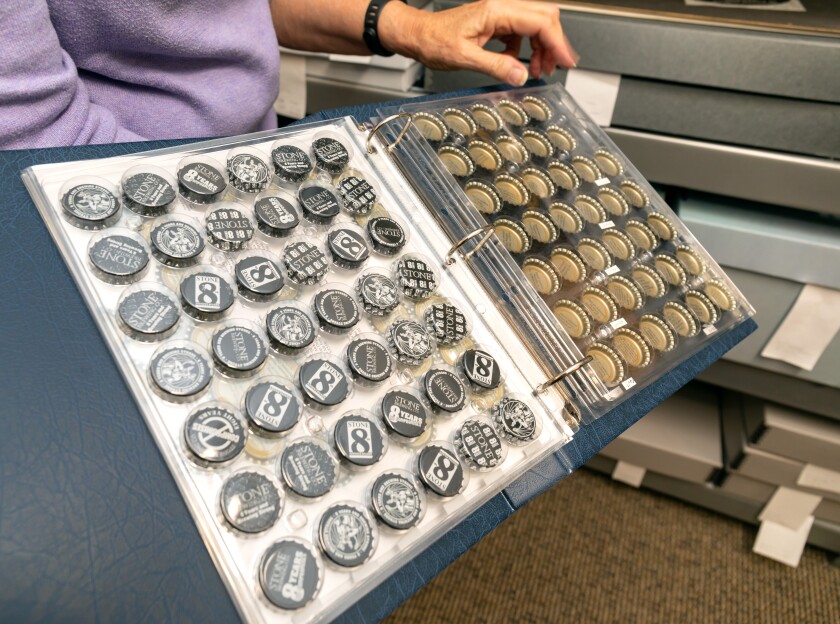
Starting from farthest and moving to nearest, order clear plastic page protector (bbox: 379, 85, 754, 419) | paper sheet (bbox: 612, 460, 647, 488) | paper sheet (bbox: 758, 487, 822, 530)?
paper sheet (bbox: 612, 460, 647, 488)
paper sheet (bbox: 758, 487, 822, 530)
clear plastic page protector (bbox: 379, 85, 754, 419)

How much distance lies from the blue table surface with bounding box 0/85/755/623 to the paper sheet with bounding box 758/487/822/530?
983 millimetres

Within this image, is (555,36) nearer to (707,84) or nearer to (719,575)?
(707,84)

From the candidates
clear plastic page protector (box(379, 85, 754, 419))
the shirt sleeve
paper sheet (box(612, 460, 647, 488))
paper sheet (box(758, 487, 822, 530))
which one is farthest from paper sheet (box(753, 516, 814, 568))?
the shirt sleeve

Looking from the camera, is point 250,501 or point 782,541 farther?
point 782,541

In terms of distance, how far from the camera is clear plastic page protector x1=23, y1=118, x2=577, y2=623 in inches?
11.7

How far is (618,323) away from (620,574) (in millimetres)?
742

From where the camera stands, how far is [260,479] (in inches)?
11.8

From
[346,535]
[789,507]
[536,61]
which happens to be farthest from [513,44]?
[789,507]

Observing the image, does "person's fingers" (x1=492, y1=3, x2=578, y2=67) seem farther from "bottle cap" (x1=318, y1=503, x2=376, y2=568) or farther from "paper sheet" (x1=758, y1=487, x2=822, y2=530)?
"paper sheet" (x1=758, y1=487, x2=822, y2=530)

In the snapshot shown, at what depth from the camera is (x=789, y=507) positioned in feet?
3.49

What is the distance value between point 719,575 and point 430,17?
1069 mm


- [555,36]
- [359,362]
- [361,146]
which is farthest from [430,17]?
[359,362]

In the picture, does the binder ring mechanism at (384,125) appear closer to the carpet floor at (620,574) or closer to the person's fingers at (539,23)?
the person's fingers at (539,23)

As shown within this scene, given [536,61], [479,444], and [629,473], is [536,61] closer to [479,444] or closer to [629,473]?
[479,444]
